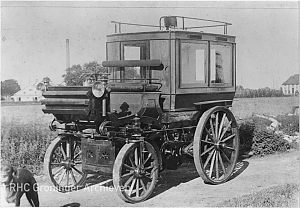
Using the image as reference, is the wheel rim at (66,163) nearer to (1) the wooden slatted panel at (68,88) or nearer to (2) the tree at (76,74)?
(1) the wooden slatted panel at (68,88)

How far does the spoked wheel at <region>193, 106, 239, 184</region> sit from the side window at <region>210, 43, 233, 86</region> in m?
0.73

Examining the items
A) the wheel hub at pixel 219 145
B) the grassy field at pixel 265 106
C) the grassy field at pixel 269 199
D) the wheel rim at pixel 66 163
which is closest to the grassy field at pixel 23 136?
the wheel rim at pixel 66 163

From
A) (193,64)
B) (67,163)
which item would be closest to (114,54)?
(193,64)

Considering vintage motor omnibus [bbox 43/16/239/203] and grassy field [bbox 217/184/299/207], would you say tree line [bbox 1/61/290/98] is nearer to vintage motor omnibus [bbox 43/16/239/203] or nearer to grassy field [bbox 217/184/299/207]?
vintage motor omnibus [bbox 43/16/239/203]

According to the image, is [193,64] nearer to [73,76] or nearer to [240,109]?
[73,76]

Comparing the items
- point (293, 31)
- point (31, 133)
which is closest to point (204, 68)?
point (293, 31)

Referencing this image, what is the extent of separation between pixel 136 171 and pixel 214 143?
2.05 meters

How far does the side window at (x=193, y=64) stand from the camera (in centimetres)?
856

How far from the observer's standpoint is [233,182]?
366 inches

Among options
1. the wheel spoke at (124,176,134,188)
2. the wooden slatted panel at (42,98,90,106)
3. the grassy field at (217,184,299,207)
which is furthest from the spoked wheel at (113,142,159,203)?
the grassy field at (217,184,299,207)

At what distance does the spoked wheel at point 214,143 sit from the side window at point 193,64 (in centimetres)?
66

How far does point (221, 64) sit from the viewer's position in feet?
32.0

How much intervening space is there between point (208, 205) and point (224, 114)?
233 cm

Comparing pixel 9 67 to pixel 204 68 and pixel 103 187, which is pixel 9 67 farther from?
pixel 204 68
